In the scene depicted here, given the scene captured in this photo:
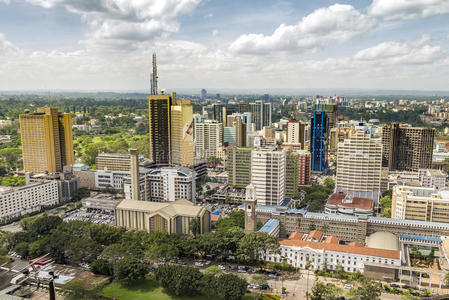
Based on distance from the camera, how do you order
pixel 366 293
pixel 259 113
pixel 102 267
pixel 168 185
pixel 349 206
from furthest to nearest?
pixel 259 113
pixel 168 185
pixel 349 206
pixel 102 267
pixel 366 293

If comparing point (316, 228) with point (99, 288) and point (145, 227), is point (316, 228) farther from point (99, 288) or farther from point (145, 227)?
point (99, 288)

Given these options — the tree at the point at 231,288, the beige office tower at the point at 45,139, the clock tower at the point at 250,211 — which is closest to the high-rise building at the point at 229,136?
the beige office tower at the point at 45,139

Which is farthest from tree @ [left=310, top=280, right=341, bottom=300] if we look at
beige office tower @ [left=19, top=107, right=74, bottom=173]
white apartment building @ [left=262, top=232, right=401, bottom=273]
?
beige office tower @ [left=19, top=107, right=74, bottom=173]

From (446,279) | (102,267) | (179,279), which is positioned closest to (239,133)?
(102,267)

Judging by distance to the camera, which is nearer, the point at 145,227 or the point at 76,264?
the point at 76,264

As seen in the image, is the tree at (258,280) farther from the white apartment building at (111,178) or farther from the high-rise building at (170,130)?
the high-rise building at (170,130)

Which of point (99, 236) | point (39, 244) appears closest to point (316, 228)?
point (99, 236)

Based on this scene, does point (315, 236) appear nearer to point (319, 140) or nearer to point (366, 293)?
point (366, 293)
